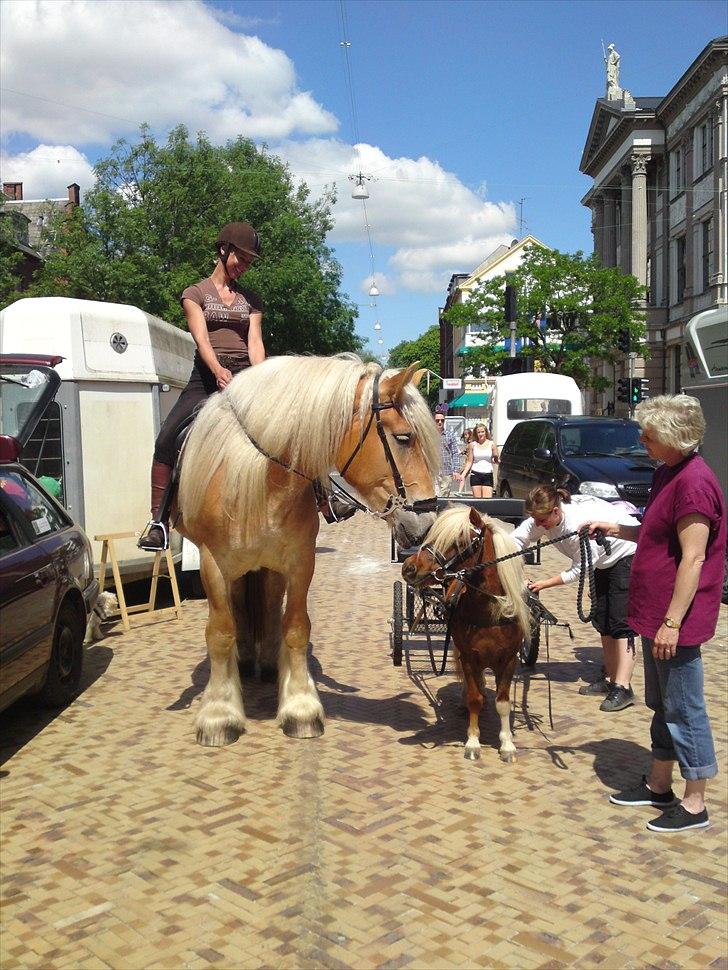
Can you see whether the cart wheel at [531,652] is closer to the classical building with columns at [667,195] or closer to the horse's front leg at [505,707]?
the horse's front leg at [505,707]

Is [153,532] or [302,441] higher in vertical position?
[302,441]

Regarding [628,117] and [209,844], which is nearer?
[209,844]

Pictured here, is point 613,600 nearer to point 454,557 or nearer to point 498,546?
point 498,546

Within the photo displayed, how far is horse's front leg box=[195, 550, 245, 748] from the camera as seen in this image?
565 centimetres

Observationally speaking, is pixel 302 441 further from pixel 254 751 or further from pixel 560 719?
pixel 560 719

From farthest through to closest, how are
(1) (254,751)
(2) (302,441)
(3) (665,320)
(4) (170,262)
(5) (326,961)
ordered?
(3) (665,320)
(4) (170,262)
(1) (254,751)
(2) (302,441)
(5) (326,961)

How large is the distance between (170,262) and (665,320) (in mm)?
31386

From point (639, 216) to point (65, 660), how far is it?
54415 mm

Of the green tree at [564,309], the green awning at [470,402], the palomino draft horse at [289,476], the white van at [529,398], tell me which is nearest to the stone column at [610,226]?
the green awning at [470,402]

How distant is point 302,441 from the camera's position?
16.7 feet

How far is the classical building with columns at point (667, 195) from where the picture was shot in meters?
44.2

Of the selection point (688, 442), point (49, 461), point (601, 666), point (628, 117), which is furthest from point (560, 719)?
point (628, 117)

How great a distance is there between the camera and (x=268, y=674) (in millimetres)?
7180

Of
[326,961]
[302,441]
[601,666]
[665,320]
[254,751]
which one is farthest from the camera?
[665,320]
